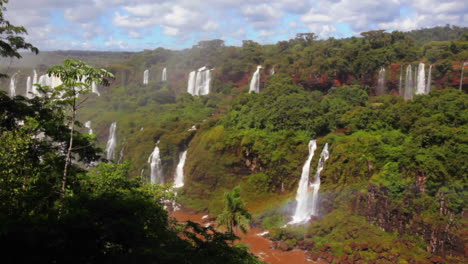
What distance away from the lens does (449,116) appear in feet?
77.3

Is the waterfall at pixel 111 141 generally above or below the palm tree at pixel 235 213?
above

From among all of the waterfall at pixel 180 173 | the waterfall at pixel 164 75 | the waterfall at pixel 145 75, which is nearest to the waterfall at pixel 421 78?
the waterfall at pixel 180 173

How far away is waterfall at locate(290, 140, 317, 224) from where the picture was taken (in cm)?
2469

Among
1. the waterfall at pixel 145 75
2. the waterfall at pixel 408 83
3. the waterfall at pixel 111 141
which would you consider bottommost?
the waterfall at pixel 111 141

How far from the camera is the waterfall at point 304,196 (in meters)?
24.7

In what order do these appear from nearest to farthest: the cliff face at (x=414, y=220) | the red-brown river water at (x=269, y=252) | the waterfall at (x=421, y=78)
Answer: the cliff face at (x=414, y=220) → the red-brown river water at (x=269, y=252) → the waterfall at (x=421, y=78)

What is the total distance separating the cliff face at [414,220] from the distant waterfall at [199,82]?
1313 inches

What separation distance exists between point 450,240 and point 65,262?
17.8 meters

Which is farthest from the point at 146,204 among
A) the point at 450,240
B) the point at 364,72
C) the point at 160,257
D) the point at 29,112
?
the point at 364,72

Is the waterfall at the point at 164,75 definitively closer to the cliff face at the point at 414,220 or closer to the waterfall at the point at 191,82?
the waterfall at the point at 191,82

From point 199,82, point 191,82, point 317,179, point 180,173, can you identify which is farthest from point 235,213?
point 191,82

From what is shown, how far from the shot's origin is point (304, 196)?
25.3 metres

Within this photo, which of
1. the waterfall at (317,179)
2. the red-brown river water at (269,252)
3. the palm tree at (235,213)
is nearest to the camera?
the palm tree at (235,213)

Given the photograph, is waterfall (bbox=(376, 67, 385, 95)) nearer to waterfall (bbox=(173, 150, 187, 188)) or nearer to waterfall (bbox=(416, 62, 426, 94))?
waterfall (bbox=(416, 62, 426, 94))
